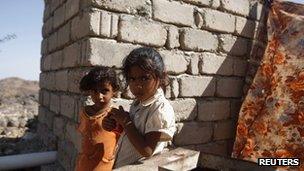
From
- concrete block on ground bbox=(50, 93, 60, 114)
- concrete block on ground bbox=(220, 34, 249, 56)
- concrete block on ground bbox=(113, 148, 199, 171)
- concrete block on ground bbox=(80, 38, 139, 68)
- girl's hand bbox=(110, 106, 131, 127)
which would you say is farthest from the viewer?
concrete block on ground bbox=(220, 34, 249, 56)

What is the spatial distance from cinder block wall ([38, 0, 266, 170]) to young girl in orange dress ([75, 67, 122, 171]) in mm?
350

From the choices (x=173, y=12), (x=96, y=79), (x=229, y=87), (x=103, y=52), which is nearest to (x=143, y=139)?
(x=96, y=79)

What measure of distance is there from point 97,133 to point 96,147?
0.10 metres

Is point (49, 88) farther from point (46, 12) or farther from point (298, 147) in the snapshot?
point (298, 147)

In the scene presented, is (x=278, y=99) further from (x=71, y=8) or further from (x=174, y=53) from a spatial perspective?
(x=71, y=8)

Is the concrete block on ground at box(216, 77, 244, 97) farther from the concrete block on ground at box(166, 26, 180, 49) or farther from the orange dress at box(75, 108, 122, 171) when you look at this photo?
the orange dress at box(75, 108, 122, 171)

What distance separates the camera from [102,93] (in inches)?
99.3

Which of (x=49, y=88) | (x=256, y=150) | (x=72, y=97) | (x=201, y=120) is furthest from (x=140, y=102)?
(x=49, y=88)

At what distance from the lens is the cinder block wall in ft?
9.72

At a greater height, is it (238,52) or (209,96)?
(238,52)

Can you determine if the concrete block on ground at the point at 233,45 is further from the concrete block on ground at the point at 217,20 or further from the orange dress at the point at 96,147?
the orange dress at the point at 96,147

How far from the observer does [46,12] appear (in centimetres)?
489

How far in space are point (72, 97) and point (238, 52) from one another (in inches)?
80.8

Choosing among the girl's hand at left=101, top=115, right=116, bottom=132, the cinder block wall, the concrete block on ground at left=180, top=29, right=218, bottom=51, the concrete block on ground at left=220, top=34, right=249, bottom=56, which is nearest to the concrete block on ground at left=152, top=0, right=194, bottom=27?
the cinder block wall
